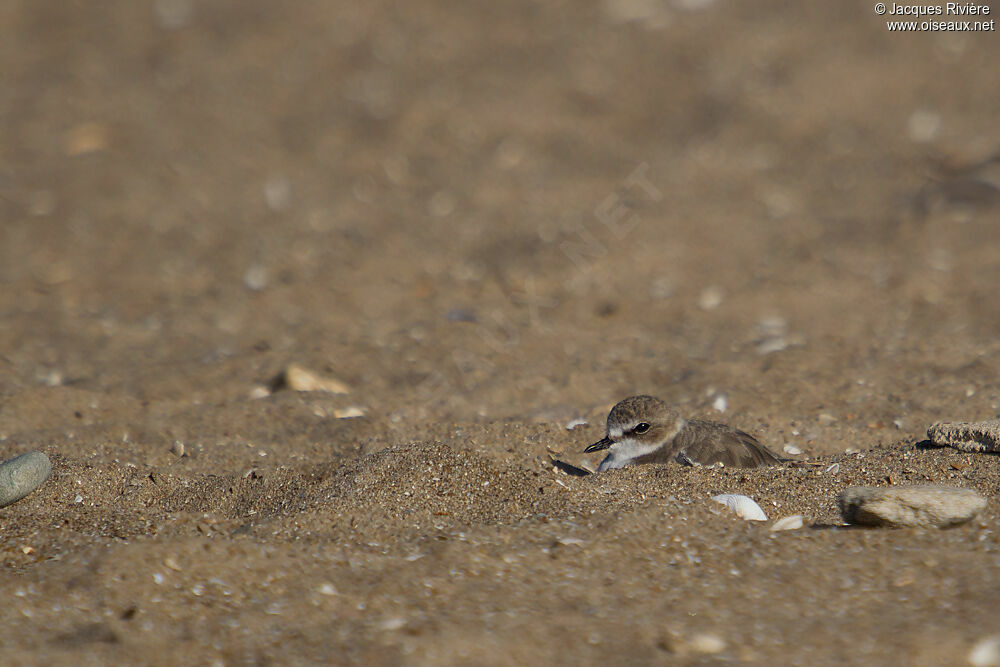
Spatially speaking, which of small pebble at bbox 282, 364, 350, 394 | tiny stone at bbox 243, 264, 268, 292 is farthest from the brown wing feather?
tiny stone at bbox 243, 264, 268, 292

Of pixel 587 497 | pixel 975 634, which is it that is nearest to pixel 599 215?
pixel 587 497

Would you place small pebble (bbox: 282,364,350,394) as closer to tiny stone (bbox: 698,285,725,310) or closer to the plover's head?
the plover's head

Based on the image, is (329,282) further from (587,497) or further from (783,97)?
(783,97)

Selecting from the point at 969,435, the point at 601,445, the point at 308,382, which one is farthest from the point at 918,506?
the point at 308,382

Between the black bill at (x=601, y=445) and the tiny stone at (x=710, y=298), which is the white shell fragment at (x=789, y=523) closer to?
the black bill at (x=601, y=445)

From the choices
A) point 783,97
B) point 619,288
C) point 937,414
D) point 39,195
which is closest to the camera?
point 937,414

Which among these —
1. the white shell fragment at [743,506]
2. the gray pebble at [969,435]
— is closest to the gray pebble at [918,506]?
the white shell fragment at [743,506]

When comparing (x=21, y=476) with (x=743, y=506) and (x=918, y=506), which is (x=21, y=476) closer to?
(x=743, y=506)
